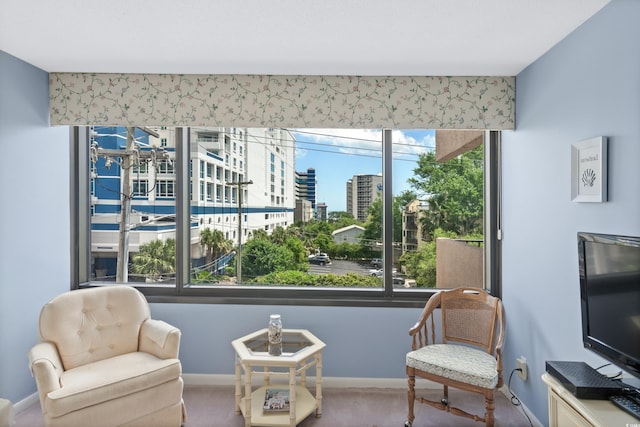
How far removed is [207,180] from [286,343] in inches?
61.8

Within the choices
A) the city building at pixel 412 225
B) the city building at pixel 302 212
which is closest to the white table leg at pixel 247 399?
the city building at pixel 302 212

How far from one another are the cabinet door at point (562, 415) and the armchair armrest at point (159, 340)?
83.7 inches

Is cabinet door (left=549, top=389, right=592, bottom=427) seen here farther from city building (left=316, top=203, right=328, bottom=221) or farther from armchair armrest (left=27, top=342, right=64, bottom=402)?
armchair armrest (left=27, top=342, right=64, bottom=402)

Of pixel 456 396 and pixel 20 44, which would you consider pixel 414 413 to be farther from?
pixel 20 44

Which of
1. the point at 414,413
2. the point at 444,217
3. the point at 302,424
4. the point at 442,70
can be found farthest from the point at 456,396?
the point at 442,70

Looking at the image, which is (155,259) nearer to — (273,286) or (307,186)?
(273,286)

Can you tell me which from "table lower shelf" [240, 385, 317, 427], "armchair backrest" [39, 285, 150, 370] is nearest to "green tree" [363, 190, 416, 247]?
"table lower shelf" [240, 385, 317, 427]

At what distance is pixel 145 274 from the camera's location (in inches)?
124

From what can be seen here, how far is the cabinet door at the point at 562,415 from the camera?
140 centimetres

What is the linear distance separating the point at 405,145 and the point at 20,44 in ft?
9.26

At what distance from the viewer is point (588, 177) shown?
186 cm

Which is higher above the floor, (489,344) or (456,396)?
(489,344)

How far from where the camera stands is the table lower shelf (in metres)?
2.27

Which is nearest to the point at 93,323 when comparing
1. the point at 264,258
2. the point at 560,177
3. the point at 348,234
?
the point at 264,258
